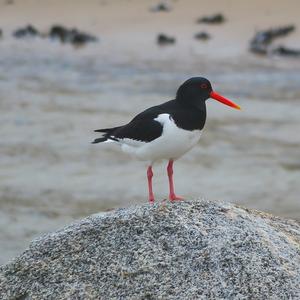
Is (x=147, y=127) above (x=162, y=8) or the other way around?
above

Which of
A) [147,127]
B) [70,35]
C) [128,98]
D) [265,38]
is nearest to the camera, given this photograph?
[147,127]

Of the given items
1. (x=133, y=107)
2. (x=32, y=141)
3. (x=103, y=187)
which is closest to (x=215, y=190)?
(x=103, y=187)

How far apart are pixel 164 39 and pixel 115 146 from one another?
872 centimetres

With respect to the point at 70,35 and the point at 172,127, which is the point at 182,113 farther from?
the point at 70,35

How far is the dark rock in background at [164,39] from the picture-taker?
22984 mm

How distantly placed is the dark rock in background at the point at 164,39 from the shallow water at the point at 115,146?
529 millimetres

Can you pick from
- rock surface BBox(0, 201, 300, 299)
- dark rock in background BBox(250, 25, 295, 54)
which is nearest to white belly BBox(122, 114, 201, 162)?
rock surface BBox(0, 201, 300, 299)

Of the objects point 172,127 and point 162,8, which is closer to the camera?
point 172,127

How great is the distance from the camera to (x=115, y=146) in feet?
48.8

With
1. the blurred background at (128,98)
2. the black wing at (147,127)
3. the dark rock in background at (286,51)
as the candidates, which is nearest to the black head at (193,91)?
the black wing at (147,127)

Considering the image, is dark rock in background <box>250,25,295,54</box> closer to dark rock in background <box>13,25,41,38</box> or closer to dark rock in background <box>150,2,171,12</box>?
dark rock in background <box>150,2,171,12</box>

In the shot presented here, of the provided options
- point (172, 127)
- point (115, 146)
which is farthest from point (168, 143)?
point (115, 146)

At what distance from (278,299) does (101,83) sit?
15021 mm

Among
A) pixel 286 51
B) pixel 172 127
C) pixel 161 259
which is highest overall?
pixel 172 127
